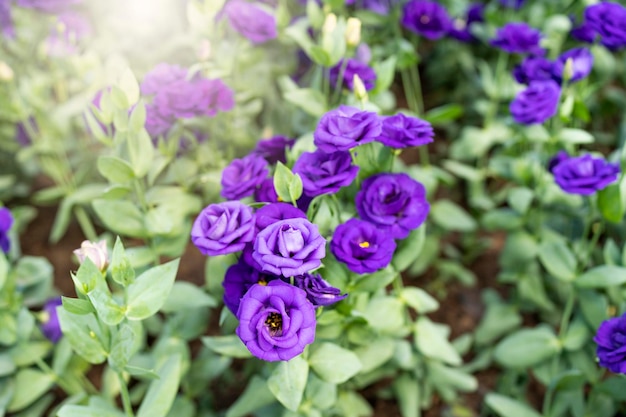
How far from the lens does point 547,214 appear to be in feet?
5.74

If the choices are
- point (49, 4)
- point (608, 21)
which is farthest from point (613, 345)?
point (49, 4)

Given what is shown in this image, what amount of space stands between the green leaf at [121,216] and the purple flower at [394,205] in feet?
1.75

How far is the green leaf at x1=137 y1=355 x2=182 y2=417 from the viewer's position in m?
1.21

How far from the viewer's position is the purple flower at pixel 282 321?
3.01 ft

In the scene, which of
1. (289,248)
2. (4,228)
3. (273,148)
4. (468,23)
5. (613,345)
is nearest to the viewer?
(289,248)

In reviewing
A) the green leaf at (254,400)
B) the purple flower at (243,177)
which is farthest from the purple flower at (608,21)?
the green leaf at (254,400)

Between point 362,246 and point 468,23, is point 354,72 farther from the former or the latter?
point 468,23

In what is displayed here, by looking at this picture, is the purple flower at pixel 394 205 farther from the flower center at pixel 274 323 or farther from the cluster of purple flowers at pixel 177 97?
the cluster of purple flowers at pixel 177 97

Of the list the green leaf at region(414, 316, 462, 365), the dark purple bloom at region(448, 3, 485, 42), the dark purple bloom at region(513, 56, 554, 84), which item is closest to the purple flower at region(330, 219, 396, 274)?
the green leaf at region(414, 316, 462, 365)

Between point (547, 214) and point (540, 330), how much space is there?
36cm

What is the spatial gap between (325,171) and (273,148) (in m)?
0.21

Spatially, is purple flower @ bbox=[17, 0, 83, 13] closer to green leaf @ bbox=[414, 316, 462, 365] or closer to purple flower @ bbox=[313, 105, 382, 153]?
purple flower @ bbox=[313, 105, 382, 153]

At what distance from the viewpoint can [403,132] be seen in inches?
45.0

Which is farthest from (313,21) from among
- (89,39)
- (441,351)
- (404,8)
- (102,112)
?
(441,351)
